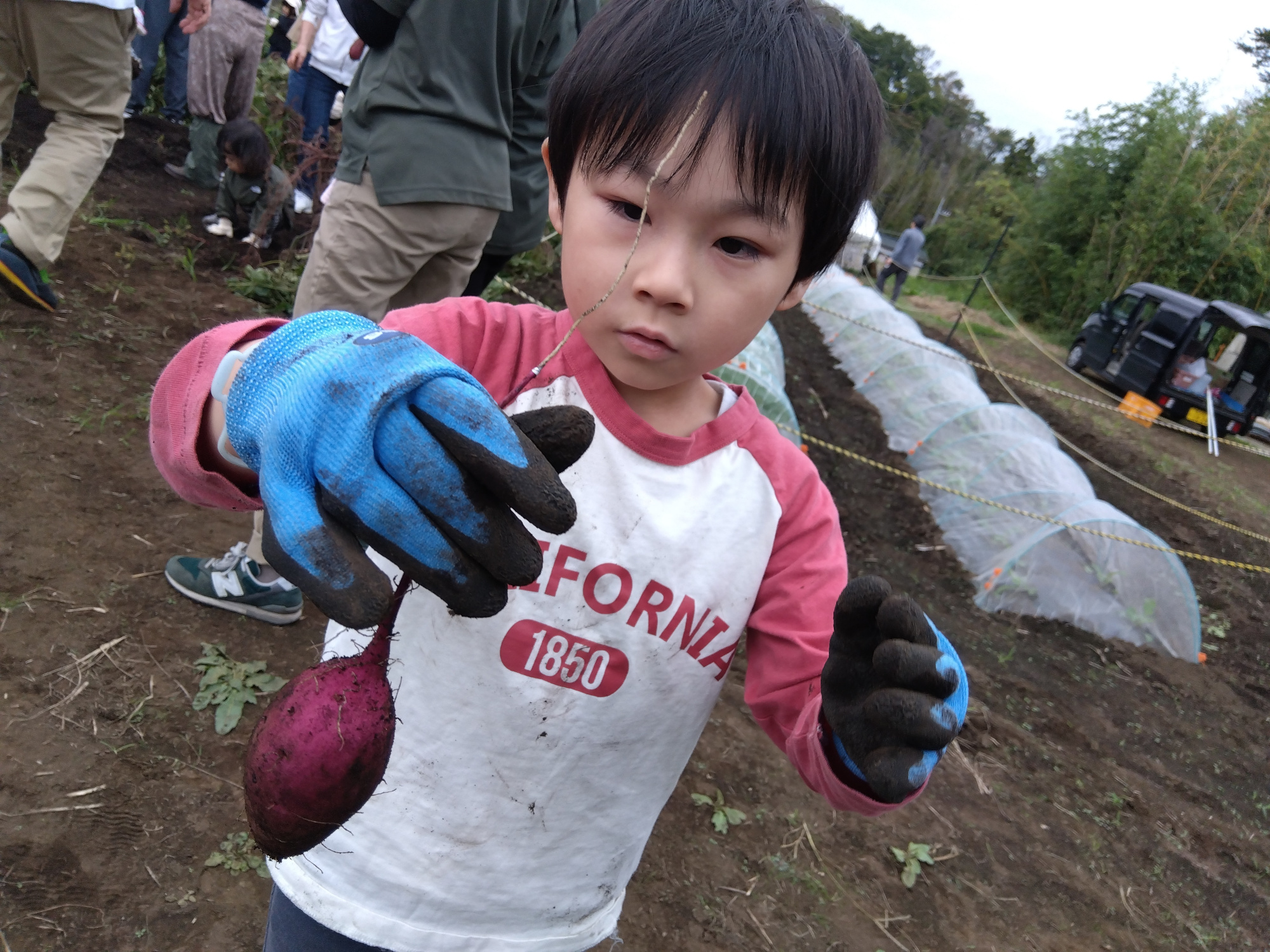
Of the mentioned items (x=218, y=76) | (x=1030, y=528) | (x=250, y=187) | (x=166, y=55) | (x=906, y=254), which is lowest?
(x=1030, y=528)

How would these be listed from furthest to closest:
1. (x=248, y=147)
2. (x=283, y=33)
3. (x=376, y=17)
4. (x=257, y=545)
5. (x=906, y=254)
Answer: (x=906, y=254) < (x=283, y=33) < (x=248, y=147) < (x=257, y=545) < (x=376, y=17)

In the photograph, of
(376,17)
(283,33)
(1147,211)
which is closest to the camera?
(376,17)

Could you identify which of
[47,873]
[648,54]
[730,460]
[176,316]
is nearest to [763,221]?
[648,54]

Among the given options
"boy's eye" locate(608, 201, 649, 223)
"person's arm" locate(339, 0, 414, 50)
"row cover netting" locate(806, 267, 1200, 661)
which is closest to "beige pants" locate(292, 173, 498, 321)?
"person's arm" locate(339, 0, 414, 50)

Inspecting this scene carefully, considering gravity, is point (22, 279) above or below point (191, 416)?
below

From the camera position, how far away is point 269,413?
90 cm

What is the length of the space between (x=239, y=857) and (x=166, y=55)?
700 cm

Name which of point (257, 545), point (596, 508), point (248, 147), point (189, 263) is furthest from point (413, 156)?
point (248, 147)

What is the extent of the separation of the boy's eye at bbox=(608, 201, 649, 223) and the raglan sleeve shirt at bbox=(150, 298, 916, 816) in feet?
0.77

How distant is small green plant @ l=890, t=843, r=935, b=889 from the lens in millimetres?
2971

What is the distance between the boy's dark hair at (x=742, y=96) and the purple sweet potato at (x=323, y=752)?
2.28ft

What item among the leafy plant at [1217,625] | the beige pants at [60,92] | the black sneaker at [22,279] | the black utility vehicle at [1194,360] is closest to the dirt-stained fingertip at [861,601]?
the black sneaker at [22,279]

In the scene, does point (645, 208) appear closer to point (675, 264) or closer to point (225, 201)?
point (675, 264)

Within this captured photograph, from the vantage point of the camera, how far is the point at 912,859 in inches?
120
